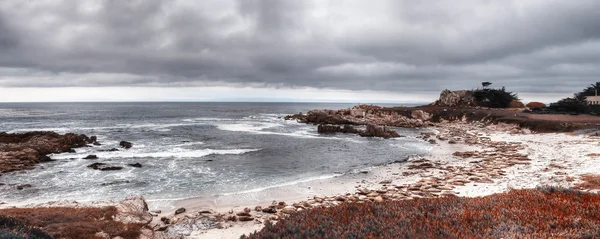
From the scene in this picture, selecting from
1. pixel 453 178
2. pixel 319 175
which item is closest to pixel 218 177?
pixel 319 175

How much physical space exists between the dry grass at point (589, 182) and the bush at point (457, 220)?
4.59 meters

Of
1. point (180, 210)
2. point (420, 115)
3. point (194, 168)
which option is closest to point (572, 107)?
point (420, 115)

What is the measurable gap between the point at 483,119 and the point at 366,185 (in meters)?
45.4

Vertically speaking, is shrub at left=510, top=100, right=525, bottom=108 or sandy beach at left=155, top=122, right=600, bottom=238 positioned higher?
shrub at left=510, top=100, right=525, bottom=108

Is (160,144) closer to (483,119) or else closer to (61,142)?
(61,142)

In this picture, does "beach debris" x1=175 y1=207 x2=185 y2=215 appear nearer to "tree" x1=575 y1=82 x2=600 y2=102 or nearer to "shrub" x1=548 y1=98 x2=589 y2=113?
"shrub" x1=548 y1=98 x2=589 y2=113

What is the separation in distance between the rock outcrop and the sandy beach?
1843 centimetres

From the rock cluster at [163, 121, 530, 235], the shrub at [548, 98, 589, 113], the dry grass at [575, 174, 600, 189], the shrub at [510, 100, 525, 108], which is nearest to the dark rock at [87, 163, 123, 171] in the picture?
the rock cluster at [163, 121, 530, 235]

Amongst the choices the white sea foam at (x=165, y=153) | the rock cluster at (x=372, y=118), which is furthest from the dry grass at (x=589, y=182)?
the rock cluster at (x=372, y=118)

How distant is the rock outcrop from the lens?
79.7ft

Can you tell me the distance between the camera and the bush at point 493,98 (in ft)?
258

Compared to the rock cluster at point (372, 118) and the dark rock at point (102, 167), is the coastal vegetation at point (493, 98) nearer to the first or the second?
the rock cluster at point (372, 118)

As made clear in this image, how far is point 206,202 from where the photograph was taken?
15.9m

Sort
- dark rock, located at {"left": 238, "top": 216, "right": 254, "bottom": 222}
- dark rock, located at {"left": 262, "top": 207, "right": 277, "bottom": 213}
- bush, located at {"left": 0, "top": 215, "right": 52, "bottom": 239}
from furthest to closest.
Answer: dark rock, located at {"left": 262, "top": 207, "right": 277, "bottom": 213} < dark rock, located at {"left": 238, "top": 216, "right": 254, "bottom": 222} < bush, located at {"left": 0, "top": 215, "right": 52, "bottom": 239}
